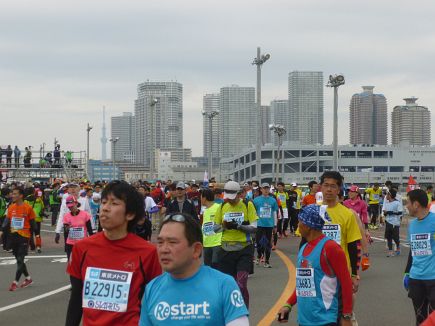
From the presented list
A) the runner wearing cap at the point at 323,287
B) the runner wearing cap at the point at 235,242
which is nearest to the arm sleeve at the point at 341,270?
the runner wearing cap at the point at 323,287

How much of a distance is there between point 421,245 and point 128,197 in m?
4.40

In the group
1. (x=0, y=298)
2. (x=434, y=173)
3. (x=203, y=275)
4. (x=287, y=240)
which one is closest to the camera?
(x=203, y=275)

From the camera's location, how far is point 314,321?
17.5 ft

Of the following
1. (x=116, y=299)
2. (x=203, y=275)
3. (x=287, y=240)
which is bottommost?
(x=287, y=240)

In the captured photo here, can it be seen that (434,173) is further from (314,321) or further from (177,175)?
(314,321)

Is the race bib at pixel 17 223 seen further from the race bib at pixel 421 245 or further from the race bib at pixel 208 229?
the race bib at pixel 421 245

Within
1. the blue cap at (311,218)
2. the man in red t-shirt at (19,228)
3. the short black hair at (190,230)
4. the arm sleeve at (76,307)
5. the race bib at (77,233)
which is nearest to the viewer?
the short black hair at (190,230)

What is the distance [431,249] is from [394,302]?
340cm

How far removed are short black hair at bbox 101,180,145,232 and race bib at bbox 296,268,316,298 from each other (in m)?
1.55

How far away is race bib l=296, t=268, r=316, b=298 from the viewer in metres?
5.38

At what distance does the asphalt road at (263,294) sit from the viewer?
9.61m

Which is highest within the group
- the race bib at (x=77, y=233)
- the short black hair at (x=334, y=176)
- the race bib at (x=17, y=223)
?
the short black hair at (x=334, y=176)

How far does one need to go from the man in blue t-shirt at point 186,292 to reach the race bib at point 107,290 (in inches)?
34.6

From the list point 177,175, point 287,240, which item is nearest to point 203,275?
point 287,240
